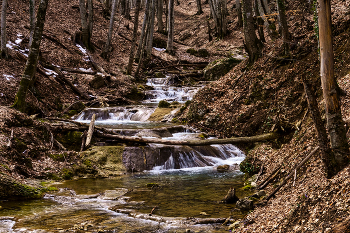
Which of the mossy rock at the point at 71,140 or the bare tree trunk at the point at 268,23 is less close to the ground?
the bare tree trunk at the point at 268,23

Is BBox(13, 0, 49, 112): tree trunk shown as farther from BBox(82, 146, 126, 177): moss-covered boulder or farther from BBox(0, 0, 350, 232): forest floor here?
BBox(82, 146, 126, 177): moss-covered boulder

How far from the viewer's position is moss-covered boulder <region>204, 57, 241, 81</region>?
21.6 meters

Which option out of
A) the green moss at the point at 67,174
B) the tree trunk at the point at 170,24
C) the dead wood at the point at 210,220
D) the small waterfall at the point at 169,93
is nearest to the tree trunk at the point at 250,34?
the small waterfall at the point at 169,93

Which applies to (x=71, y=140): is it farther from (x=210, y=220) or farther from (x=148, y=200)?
(x=210, y=220)

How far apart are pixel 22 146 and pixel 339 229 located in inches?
324

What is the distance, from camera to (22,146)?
8.59m

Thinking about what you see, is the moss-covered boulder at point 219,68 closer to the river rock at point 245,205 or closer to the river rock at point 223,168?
the river rock at point 223,168

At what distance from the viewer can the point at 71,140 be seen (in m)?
10.8

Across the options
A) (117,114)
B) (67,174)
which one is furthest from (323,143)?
(117,114)

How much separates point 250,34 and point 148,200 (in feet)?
30.3

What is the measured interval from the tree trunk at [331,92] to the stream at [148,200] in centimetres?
217

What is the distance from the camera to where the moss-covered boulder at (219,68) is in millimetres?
21578

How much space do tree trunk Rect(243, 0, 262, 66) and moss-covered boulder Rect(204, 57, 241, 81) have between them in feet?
26.7

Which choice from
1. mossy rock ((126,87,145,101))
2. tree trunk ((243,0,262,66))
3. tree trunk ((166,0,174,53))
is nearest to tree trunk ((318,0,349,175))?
tree trunk ((243,0,262,66))
